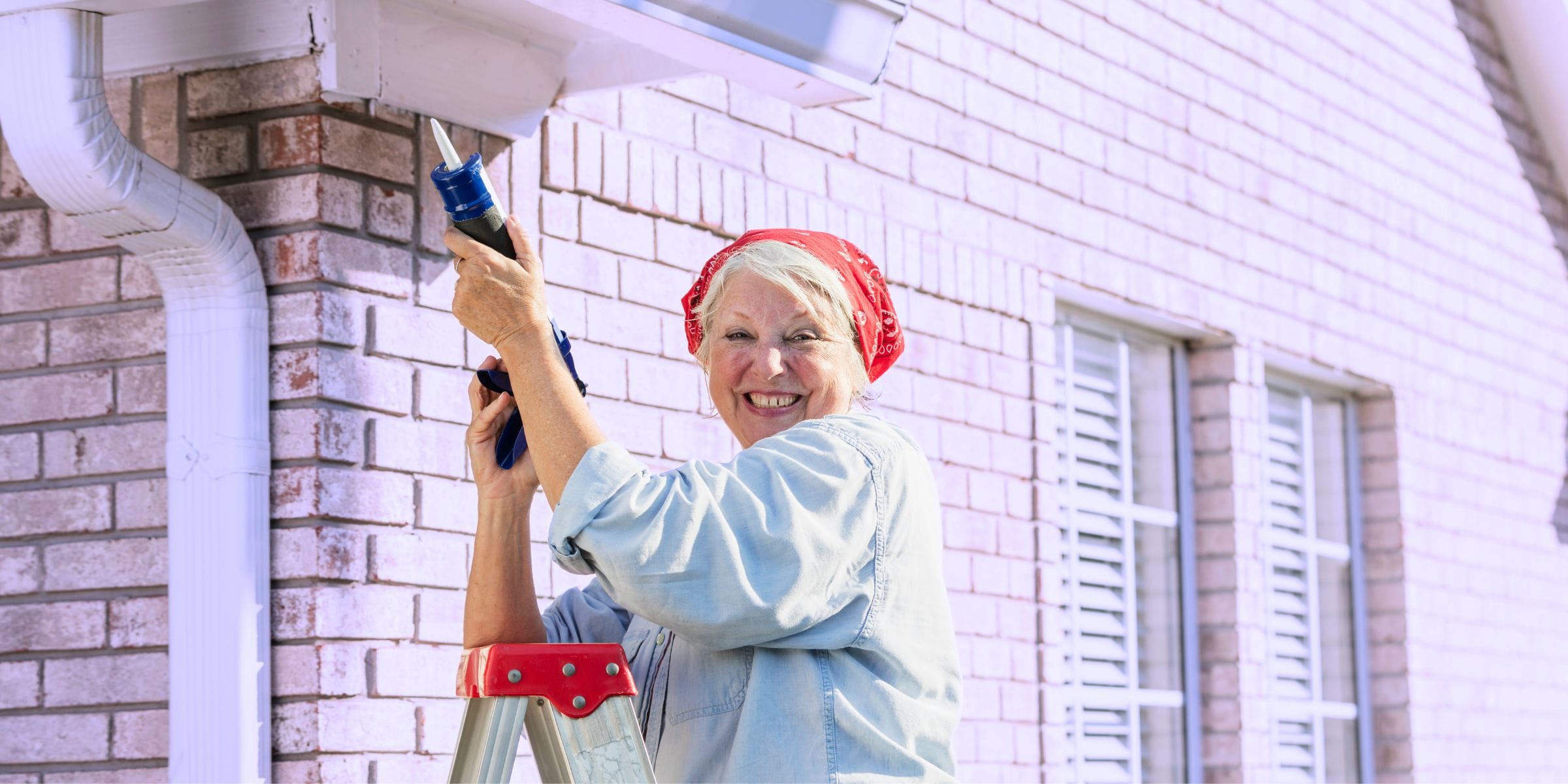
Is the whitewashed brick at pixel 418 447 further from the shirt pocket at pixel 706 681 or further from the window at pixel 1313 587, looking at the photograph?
the window at pixel 1313 587

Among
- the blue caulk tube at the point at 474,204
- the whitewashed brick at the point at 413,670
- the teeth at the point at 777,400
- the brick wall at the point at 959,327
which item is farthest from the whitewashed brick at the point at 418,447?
the blue caulk tube at the point at 474,204

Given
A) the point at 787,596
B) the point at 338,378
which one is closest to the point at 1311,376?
the point at 338,378

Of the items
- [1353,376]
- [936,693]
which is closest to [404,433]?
[936,693]

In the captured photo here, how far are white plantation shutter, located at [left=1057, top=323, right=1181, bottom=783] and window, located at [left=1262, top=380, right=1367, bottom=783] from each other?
24.4 inches

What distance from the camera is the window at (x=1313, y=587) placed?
6410 millimetres

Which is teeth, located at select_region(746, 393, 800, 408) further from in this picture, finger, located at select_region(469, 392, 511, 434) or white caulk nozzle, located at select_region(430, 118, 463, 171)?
white caulk nozzle, located at select_region(430, 118, 463, 171)

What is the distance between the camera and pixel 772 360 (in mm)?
2496

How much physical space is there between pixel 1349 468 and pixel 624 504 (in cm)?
529

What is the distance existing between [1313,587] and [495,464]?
15.7ft

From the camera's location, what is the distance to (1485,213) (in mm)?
7773

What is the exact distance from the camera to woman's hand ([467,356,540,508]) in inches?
96.1

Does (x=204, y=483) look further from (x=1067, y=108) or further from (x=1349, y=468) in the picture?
(x=1349, y=468)

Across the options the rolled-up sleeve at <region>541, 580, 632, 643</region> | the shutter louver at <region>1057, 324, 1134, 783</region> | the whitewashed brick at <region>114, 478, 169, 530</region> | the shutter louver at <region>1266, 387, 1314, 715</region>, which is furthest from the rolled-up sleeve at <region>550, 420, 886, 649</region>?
the shutter louver at <region>1266, 387, 1314, 715</region>

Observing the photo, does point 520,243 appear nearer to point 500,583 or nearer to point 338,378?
point 500,583
